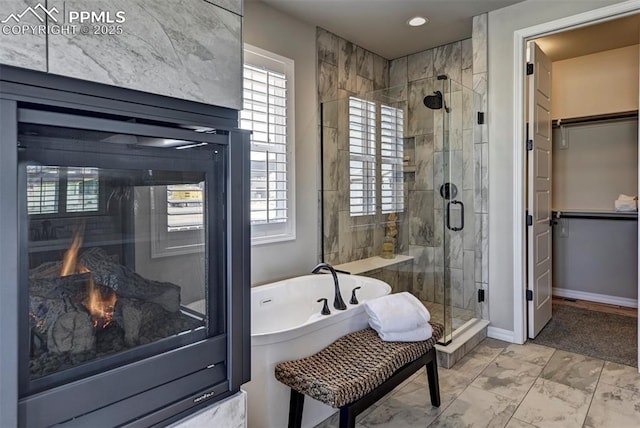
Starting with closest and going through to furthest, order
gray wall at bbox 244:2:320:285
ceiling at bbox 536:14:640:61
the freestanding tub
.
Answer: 1. the freestanding tub
2. gray wall at bbox 244:2:320:285
3. ceiling at bbox 536:14:640:61

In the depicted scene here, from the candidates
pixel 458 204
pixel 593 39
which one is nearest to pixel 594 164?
pixel 593 39

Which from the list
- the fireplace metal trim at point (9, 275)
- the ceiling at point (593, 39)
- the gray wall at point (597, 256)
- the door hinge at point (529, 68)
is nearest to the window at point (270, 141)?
the door hinge at point (529, 68)

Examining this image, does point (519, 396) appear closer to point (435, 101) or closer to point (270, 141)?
point (435, 101)

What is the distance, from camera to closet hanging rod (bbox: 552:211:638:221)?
13.1ft

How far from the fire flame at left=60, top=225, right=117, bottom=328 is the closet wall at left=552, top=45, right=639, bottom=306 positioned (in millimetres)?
4766

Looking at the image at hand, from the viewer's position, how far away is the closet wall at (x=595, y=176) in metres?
4.06

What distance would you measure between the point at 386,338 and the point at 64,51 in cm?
183

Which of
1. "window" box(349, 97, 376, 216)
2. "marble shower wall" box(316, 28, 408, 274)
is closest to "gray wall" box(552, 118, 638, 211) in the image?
"marble shower wall" box(316, 28, 408, 274)

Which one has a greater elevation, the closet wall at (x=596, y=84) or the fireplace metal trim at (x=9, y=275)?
the closet wall at (x=596, y=84)

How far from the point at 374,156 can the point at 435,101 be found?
2.44 ft

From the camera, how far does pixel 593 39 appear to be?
372 cm

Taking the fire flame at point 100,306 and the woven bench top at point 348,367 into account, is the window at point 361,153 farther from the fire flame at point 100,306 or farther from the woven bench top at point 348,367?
the fire flame at point 100,306

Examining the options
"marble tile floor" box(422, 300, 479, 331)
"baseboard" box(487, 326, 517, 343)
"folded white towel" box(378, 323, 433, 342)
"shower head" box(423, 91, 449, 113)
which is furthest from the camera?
"baseboard" box(487, 326, 517, 343)

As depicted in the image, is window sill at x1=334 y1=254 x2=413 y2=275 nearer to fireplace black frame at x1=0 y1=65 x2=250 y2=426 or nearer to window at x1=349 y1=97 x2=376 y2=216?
window at x1=349 y1=97 x2=376 y2=216
